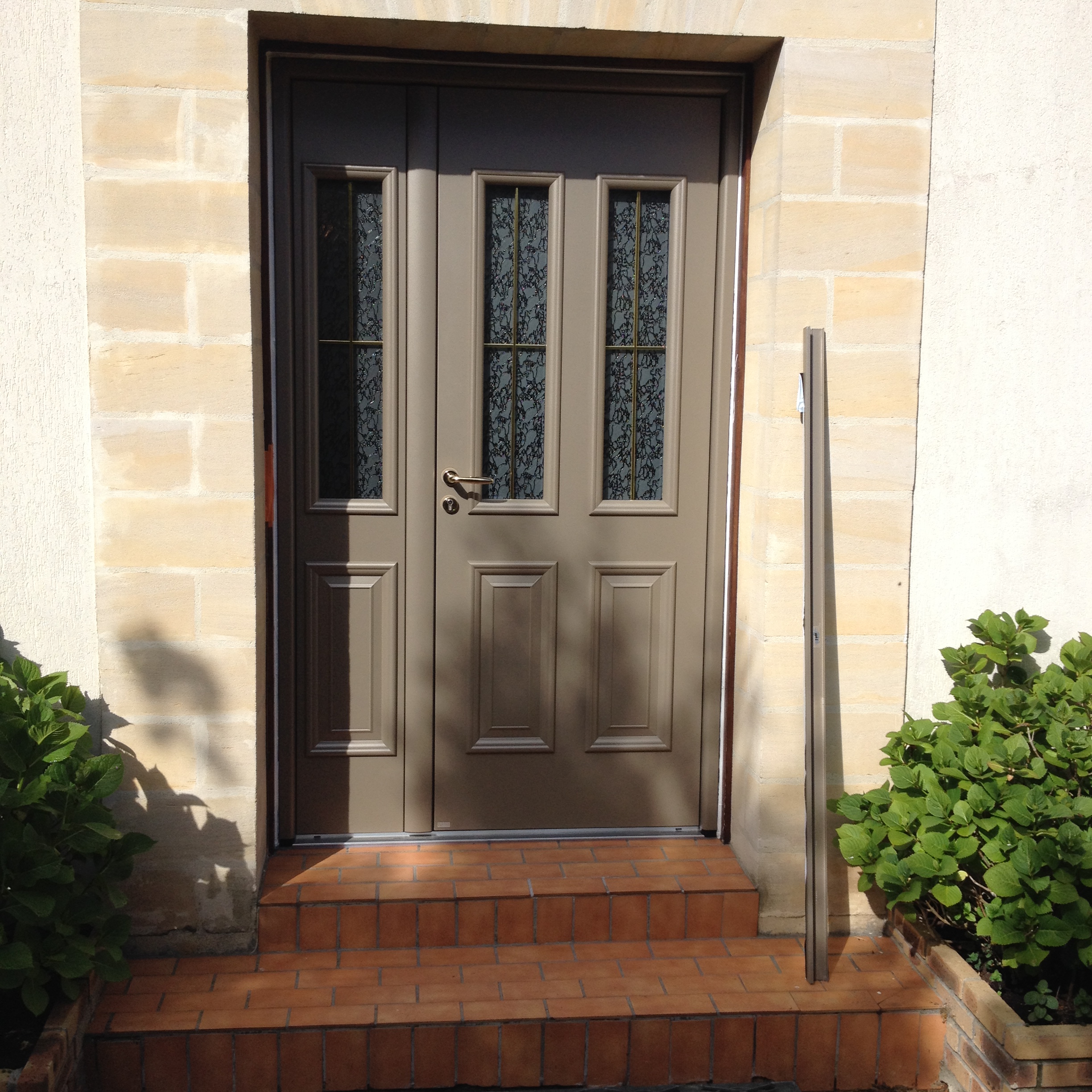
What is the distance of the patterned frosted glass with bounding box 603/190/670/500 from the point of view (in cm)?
365

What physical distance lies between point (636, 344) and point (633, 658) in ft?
3.33

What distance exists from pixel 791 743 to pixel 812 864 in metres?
0.37

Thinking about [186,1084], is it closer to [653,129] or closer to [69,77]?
[69,77]

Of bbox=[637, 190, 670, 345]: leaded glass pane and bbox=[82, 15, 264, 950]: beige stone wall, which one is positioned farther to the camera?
bbox=[637, 190, 670, 345]: leaded glass pane

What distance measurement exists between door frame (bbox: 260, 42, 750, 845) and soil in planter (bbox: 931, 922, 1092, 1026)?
92cm

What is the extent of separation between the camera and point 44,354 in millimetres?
3156

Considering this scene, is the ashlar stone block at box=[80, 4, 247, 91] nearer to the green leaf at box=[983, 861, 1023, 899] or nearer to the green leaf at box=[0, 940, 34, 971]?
the green leaf at box=[0, 940, 34, 971]

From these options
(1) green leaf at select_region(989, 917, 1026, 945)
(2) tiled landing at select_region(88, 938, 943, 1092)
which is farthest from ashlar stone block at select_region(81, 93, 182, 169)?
(1) green leaf at select_region(989, 917, 1026, 945)

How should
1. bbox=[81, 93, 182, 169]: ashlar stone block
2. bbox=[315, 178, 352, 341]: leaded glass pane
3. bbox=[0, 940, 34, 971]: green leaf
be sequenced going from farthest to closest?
bbox=[315, 178, 352, 341]: leaded glass pane → bbox=[81, 93, 182, 169]: ashlar stone block → bbox=[0, 940, 34, 971]: green leaf

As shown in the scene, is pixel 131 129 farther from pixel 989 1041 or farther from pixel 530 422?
pixel 989 1041

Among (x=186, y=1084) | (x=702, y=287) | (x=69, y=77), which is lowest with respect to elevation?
(x=186, y=1084)

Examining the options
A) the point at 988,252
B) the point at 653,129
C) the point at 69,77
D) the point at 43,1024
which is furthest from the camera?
the point at 653,129

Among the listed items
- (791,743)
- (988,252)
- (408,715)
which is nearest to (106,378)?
(408,715)

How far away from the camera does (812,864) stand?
3240 millimetres
